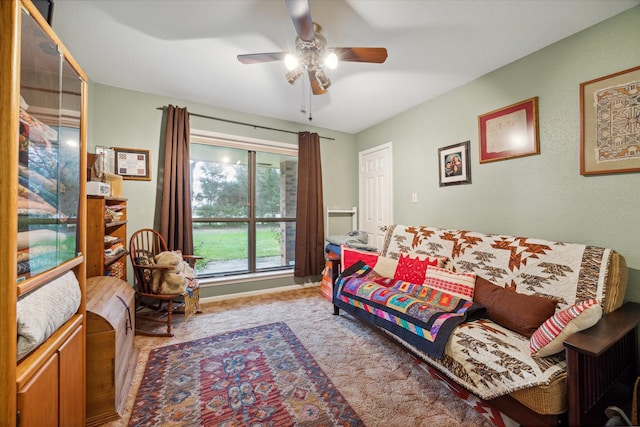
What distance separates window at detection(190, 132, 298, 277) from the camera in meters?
3.26

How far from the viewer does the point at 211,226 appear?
10.9 feet

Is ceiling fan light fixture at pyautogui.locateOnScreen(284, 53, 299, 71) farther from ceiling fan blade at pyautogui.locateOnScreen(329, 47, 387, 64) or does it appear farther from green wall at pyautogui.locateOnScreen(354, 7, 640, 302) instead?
green wall at pyautogui.locateOnScreen(354, 7, 640, 302)

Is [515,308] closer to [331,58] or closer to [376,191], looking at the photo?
[331,58]

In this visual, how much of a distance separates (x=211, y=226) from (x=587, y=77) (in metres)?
3.93

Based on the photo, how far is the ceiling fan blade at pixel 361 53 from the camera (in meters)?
1.64

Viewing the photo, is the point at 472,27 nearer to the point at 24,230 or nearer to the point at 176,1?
the point at 176,1

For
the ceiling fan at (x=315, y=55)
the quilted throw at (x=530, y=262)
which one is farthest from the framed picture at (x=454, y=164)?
the ceiling fan at (x=315, y=55)

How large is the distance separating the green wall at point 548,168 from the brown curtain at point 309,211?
154cm

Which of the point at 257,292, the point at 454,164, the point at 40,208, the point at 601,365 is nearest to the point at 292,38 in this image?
the point at 40,208

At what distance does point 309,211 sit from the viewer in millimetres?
3711

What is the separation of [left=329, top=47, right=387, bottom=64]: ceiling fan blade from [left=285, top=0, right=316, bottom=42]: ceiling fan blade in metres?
0.22

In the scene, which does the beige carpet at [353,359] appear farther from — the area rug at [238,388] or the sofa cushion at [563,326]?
the sofa cushion at [563,326]

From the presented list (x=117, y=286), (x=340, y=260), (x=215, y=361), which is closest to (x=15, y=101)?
(x=117, y=286)

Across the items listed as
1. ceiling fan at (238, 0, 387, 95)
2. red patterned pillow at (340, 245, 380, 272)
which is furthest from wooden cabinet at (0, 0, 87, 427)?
red patterned pillow at (340, 245, 380, 272)
